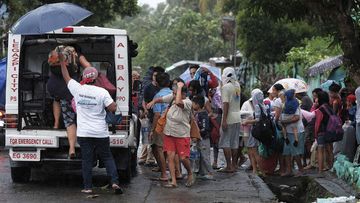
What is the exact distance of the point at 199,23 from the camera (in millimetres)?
54156

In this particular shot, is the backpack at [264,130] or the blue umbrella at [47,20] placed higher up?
the blue umbrella at [47,20]

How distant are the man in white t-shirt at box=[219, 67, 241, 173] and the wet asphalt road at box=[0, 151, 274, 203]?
1.98ft

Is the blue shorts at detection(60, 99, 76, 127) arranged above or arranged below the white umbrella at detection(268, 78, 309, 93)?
below

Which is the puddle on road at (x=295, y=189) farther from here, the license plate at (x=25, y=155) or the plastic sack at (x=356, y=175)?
the license plate at (x=25, y=155)

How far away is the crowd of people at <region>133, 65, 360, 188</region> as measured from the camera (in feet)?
35.6

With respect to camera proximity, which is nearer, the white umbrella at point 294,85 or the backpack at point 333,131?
the backpack at point 333,131

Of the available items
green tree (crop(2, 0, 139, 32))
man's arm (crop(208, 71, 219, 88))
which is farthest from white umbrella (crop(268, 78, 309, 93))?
green tree (crop(2, 0, 139, 32))

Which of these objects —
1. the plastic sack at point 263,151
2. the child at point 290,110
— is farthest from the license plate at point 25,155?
the child at point 290,110

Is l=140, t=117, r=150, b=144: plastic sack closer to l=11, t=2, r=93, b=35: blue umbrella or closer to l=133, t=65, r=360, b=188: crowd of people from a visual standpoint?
l=133, t=65, r=360, b=188: crowd of people

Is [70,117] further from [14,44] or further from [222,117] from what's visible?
[222,117]

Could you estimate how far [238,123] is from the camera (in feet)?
39.5

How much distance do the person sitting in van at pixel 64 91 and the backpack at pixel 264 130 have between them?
344 cm

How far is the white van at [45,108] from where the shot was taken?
9.51 metres

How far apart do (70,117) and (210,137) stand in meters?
3.25
